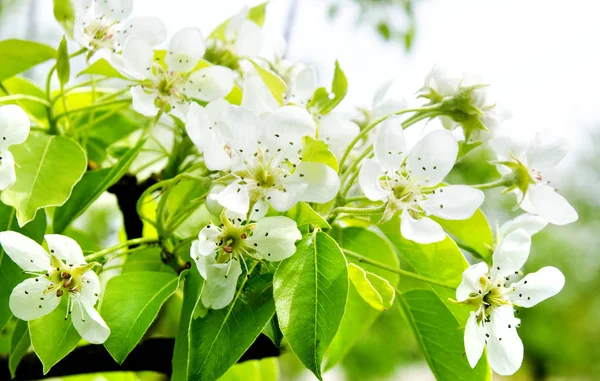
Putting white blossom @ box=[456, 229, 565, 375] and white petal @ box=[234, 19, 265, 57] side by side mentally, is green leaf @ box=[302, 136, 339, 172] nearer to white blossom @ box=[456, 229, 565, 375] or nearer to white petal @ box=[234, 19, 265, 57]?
white blossom @ box=[456, 229, 565, 375]

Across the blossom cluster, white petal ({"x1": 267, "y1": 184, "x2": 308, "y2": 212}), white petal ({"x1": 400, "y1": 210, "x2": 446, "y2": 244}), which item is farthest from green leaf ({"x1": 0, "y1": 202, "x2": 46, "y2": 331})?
white petal ({"x1": 400, "y1": 210, "x2": 446, "y2": 244})

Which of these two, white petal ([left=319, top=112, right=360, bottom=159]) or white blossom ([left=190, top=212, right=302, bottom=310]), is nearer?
white blossom ([left=190, top=212, right=302, bottom=310])

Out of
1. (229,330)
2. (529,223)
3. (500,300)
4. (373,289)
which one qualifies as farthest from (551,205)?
(229,330)

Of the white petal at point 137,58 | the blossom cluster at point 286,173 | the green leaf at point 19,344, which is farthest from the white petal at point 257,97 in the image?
the green leaf at point 19,344

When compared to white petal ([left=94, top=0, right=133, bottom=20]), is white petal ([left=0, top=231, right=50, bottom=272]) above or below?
below

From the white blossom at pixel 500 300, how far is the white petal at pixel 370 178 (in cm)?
10

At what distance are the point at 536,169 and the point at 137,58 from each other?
0.44m

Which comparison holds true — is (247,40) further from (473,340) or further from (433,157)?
(473,340)

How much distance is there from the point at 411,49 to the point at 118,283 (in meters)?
1.82

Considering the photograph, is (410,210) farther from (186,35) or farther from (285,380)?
(285,380)

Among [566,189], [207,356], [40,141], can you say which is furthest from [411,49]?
[566,189]

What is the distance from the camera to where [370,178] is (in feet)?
1.75

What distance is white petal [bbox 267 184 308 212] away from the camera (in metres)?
0.49

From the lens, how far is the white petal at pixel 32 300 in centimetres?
52
